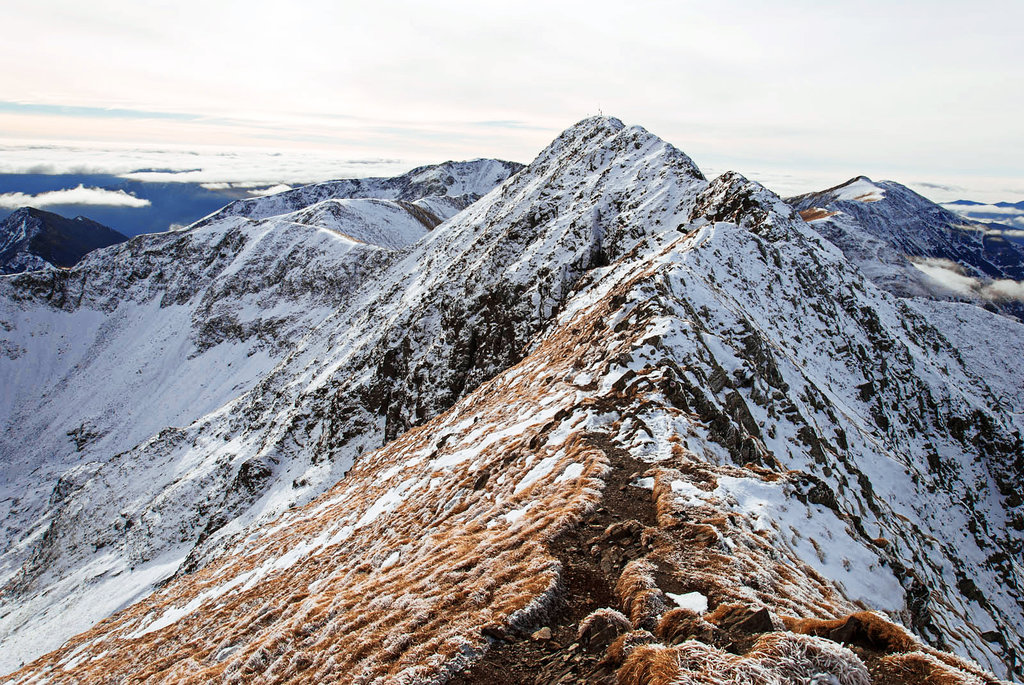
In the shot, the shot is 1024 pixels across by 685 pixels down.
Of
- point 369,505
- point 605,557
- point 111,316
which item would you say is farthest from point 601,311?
point 111,316

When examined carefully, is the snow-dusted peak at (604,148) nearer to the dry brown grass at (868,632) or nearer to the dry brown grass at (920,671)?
the dry brown grass at (868,632)

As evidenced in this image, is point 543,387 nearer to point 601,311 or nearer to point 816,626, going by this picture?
point 601,311

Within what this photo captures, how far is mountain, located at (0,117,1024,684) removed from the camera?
7788mm

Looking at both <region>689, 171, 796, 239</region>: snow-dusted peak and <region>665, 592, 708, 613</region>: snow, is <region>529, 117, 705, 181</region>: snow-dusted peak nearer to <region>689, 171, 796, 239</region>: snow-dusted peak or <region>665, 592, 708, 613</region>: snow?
<region>689, 171, 796, 239</region>: snow-dusted peak

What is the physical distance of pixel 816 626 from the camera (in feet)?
20.8

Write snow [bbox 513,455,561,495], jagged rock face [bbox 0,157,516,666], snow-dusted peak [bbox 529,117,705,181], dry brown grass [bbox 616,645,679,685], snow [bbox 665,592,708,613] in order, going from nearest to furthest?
dry brown grass [bbox 616,645,679,685] → snow [bbox 665,592,708,613] → snow [bbox 513,455,561,495] → jagged rock face [bbox 0,157,516,666] → snow-dusted peak [bbox 529,117,705,181]

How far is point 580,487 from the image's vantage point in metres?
11.5

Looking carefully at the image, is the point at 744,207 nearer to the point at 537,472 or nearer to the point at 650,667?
the point at 537,472

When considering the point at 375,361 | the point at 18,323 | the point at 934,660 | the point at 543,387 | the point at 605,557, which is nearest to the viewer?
the point at 934,660

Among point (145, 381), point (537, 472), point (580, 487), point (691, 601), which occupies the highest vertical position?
point (691, 601)

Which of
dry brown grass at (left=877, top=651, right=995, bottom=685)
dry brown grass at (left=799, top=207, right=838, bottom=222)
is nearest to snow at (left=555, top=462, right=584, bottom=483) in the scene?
dry brown grass at (left=877, top=651, right=995, bottom=685)

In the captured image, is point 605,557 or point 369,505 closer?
point 605,557

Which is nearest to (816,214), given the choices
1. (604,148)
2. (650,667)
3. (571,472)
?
(604,148)

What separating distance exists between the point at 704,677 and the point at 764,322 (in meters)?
28.1
